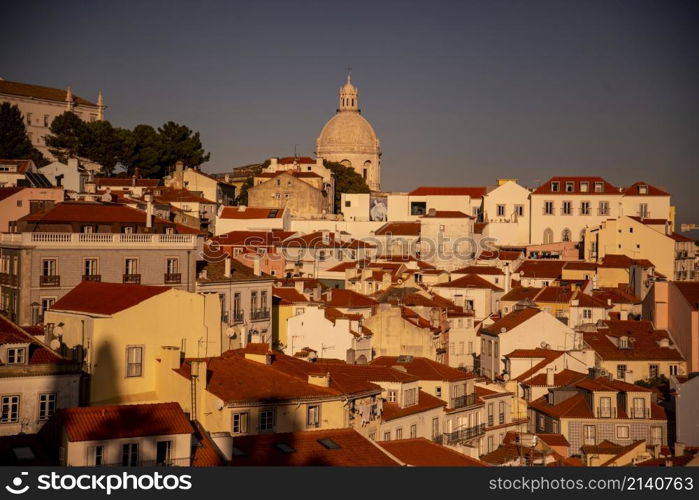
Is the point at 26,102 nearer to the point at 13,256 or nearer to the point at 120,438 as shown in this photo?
the point at 13,256

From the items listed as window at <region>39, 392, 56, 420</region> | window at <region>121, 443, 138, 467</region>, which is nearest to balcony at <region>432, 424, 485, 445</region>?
window at <region>39, 392, 56, 420</region>

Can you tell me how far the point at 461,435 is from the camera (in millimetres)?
30250

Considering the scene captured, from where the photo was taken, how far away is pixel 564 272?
181ft

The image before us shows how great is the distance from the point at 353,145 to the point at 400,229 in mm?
44163

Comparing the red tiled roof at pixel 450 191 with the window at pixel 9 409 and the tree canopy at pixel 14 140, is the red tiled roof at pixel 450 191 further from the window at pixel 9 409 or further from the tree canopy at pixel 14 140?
the window at pixel 9 409

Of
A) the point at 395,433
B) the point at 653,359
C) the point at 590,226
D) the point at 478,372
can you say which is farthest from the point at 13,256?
the point at 590,226

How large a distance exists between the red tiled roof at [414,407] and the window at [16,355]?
Result: 7.87 meters

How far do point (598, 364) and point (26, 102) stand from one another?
49.1 m

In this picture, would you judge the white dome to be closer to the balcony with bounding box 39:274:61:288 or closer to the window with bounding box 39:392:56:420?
the balcony with bounding box 39:274:61:288

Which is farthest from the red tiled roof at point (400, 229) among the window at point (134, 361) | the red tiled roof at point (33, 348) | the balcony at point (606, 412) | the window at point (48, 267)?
the red tiled roof at point (33, 348)

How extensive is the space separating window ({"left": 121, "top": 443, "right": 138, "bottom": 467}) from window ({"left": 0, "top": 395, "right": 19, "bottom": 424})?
4.22 m

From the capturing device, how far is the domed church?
106125 millimetres

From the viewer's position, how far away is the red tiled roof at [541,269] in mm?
55188

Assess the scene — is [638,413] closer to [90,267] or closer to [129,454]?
[90,267]
